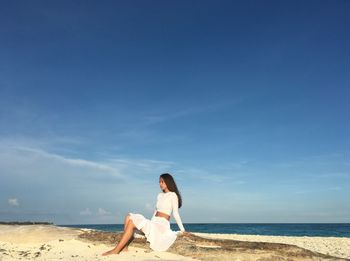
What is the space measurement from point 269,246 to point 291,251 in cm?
57

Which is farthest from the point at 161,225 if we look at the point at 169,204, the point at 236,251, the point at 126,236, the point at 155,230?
the point at 236,251

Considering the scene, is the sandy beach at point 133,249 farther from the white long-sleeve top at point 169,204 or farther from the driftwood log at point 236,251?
the white long-sleeve top at point 169,204

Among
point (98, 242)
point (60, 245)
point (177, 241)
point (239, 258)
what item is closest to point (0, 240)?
point (60, 245)

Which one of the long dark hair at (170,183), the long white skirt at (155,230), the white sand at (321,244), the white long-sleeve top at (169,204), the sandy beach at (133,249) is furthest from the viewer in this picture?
the white sand at (321,244)

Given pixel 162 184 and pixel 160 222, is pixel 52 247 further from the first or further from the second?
pixel 162 184

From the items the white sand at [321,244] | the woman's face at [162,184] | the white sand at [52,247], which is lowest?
the white sand at [52,247]

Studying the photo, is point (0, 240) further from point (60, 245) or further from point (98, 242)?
point (98, 242)

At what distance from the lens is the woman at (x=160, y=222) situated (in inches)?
368

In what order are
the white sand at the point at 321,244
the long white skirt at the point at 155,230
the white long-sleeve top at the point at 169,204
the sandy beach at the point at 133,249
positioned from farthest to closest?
the white sand at the point at 321,244 < the sandy beach at the point at 133,249 < the white long-sleeve top at the point at 169,204 < the long white skirt at the point at 155,230

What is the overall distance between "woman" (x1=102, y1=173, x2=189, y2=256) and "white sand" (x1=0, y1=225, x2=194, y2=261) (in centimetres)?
45

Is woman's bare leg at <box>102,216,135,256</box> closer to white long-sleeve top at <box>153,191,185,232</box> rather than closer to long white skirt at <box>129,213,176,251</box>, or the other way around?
long white skirt at <box>129,213,176,251</box>

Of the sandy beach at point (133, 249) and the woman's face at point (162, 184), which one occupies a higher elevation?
the woman's face at point (162, 184)

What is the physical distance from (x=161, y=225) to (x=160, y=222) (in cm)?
8

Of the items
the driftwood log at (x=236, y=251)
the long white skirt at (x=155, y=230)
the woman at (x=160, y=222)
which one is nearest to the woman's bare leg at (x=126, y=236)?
the woman at (x=160, y=222)
